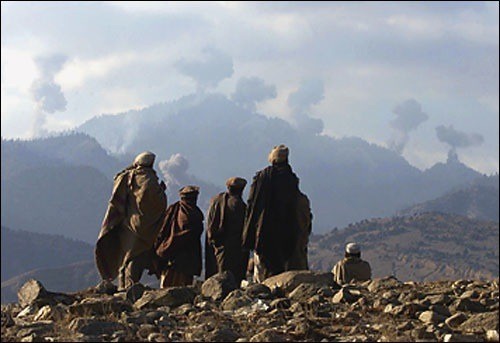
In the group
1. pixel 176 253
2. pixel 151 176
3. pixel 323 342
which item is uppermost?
pixel 151 176

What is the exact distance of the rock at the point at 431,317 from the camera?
744cm

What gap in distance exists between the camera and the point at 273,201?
1300cm

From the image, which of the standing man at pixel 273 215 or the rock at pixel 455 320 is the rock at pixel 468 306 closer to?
the rock at pixel 455 320

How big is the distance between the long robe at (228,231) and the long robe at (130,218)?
1.35 metres

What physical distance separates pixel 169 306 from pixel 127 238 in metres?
4.07

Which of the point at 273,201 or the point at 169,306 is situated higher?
Answer: the point at 273,201

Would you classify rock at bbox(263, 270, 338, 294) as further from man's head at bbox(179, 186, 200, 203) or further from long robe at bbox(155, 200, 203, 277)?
man's head at bbox(179, 186, 200, 203)

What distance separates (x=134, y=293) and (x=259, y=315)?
1943mm

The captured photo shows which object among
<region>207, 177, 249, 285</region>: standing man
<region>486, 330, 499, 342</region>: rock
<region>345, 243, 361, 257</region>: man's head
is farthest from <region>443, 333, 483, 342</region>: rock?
<region>345, 243, 361, 257</region>: man's head

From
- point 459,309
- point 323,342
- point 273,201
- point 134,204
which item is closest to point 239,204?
point 273,201

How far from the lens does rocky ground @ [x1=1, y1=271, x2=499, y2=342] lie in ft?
22.3

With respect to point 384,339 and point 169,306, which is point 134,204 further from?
point 384,339

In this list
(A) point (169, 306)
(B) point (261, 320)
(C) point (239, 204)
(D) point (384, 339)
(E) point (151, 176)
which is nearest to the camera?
(D) point (384, 339)

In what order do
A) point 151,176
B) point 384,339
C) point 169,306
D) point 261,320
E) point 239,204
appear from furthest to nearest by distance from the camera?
1. point 239,204
2. point 151,176
3. point 169,306
4. point 261,320
5. point 384,339
